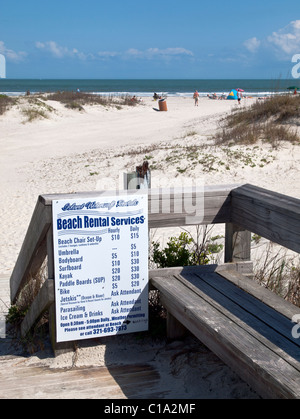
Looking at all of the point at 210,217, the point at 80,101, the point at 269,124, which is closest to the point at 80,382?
the point at 210,217

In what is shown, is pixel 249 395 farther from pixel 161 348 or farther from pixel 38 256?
pixel 38 256

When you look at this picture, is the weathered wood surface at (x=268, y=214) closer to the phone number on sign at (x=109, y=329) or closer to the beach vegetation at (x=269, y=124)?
the phone number on sign at (x=109, y=329)

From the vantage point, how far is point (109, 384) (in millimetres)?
2912

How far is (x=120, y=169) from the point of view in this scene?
13305mm

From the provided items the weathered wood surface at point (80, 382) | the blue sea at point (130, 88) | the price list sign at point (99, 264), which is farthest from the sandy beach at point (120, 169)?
the blue sea at point (130, 88)

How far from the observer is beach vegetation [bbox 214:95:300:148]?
1338cm

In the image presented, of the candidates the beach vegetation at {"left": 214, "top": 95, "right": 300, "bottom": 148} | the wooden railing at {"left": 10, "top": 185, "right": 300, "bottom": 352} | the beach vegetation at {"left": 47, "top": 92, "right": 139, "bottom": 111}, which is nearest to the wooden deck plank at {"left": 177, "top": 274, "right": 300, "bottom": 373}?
the wooden railing at {"left": 10, "top": 185, "right": 300, "bottom": 352}

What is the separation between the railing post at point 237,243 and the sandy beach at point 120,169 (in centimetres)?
63

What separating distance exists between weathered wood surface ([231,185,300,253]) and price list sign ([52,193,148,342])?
2.00ft

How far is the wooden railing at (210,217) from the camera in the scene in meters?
2.87

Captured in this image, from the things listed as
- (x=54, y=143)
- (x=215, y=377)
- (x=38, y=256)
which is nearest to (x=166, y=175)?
(x=38, y=256)

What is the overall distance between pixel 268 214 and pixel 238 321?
63 cm

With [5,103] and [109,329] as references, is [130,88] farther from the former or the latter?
[109,329]
